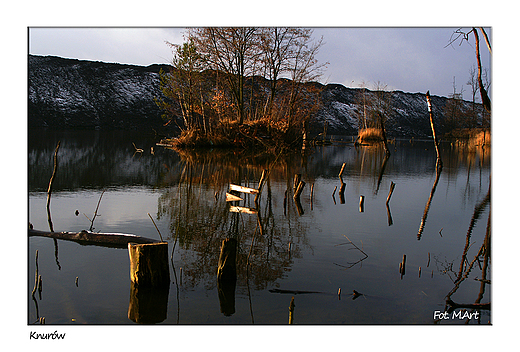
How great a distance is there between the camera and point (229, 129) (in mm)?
28922

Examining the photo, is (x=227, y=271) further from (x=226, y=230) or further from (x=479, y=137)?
(x=479, y=137)

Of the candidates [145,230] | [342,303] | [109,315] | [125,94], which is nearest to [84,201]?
[145,230]

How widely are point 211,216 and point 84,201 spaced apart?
3744 mm

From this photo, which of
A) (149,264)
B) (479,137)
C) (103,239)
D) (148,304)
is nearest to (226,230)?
(103,239)

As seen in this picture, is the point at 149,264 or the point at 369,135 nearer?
the point at 149,264

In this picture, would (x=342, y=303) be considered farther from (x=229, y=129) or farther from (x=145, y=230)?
(x=229, y=129)

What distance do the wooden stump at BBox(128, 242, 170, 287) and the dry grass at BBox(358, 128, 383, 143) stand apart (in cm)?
4101

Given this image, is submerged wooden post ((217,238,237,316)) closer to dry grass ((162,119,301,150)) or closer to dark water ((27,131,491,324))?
dark water ((27,131,491,324))

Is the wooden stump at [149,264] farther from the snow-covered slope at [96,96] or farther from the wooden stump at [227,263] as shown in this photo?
the snow-covered slope at [96,96]

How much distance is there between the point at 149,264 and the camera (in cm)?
509

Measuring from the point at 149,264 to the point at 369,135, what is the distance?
42389 mm

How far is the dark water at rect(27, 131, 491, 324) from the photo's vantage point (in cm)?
475

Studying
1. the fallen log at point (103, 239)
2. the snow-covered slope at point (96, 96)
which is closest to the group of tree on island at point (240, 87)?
the fallen log at point (103, 239)

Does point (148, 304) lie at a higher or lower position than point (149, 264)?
lower
